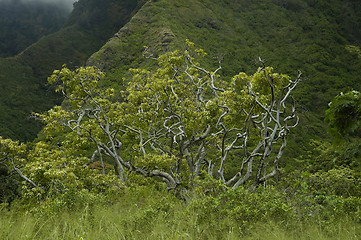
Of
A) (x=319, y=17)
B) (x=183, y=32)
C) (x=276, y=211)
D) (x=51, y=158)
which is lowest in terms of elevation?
(x=319, y=17)

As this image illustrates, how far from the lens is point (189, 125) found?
9875 mm

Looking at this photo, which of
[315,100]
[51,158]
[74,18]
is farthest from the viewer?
[74,18]

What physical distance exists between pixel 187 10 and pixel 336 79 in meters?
44.0

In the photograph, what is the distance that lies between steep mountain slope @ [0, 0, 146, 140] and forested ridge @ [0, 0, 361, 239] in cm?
59

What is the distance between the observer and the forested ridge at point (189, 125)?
13.2 feet

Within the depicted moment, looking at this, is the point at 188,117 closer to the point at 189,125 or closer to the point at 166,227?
the point at 189,125

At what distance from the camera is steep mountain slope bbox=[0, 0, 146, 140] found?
189ft

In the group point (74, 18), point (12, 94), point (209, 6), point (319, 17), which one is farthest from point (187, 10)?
point (74, 18)

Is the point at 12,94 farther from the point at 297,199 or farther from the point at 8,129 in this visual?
the point at 297,199

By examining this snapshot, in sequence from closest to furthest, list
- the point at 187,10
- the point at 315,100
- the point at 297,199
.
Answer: the point at 297,199, the point at 315,100, the point at 187,10

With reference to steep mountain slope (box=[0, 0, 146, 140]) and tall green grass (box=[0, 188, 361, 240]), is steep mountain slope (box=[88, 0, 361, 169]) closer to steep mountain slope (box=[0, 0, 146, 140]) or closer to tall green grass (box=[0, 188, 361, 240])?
steep mountain slope (box=[0, 0, 146, 140])

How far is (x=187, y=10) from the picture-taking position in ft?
246

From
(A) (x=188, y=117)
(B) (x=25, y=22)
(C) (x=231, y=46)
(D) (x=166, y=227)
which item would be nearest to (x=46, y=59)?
(C) (x=231, y=46)

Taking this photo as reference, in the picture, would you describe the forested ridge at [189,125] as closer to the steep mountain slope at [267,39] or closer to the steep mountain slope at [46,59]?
the steep mountain slope at [267,39]
